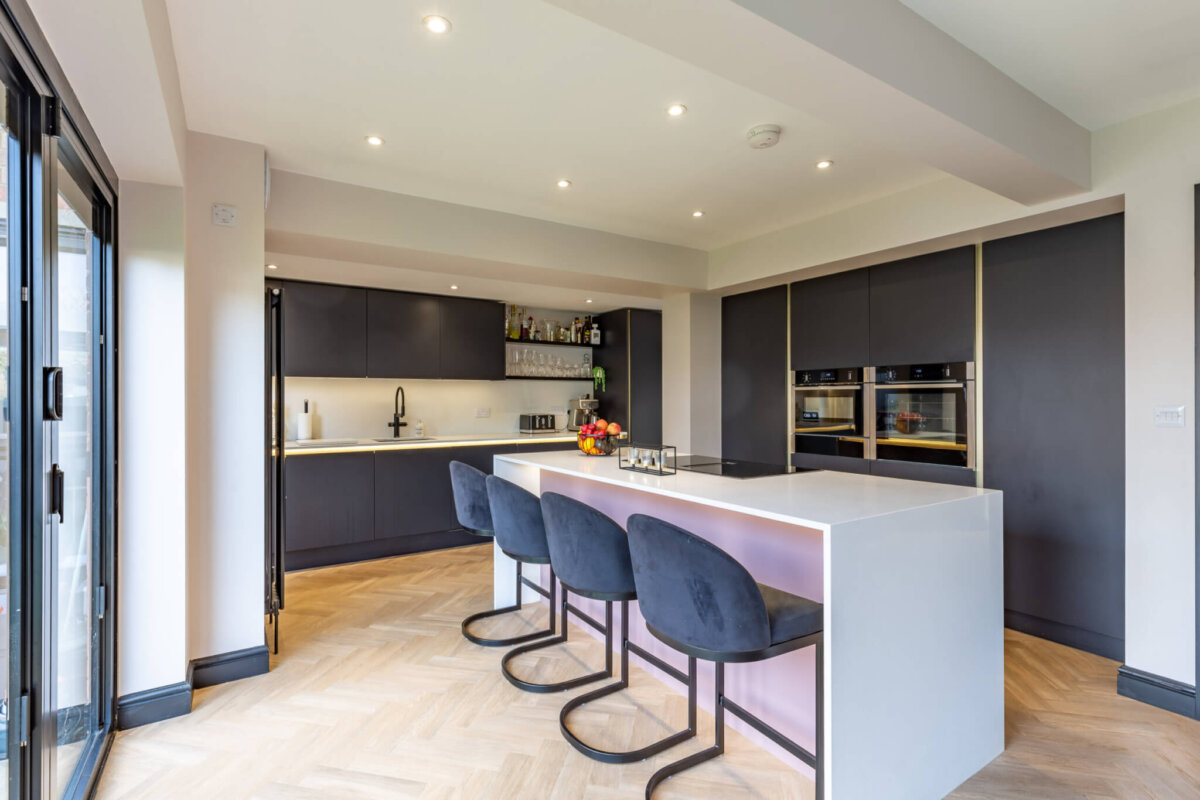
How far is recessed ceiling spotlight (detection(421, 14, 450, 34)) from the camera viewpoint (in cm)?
181

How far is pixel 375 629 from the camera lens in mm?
3199

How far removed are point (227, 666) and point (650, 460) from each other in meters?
2.06

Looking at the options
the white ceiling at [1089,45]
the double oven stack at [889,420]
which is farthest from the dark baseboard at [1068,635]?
the white ceiling at [1089,45]

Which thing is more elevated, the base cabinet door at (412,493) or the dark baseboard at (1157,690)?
the base cabinet door at (412,493)

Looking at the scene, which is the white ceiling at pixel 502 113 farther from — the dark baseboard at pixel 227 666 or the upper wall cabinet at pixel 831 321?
the dark baseboard at pixel 227 666

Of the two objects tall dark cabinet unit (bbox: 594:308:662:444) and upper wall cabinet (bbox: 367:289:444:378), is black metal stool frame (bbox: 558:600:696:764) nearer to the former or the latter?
upper wall cabinet (bbox: 367:289:444:378)

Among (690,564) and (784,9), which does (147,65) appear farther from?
(690,564)

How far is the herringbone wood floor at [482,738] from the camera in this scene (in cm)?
190

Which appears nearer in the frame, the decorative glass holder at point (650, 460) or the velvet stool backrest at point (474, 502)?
the decorative glass holder at point (650, 460)

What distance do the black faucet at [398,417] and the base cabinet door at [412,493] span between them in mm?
662

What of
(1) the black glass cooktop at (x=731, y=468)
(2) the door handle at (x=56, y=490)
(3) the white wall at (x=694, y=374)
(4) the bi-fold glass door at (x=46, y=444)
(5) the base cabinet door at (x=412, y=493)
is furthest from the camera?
(3) the white wall at (x=694, y=374)

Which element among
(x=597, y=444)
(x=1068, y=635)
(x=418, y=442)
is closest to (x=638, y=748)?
(x=597, y=444)

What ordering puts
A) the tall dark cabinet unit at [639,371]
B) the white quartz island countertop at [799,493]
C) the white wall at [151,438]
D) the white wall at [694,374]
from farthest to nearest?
1. the tall dark cabinet unit at [639,371]
2. the white wall at [694,374]
3. the white wall at [151,438]
4. the white quartz island countertop at [799,493]

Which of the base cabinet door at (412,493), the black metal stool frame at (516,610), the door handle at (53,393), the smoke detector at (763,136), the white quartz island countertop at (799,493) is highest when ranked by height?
the smoke detector at (763,136)
